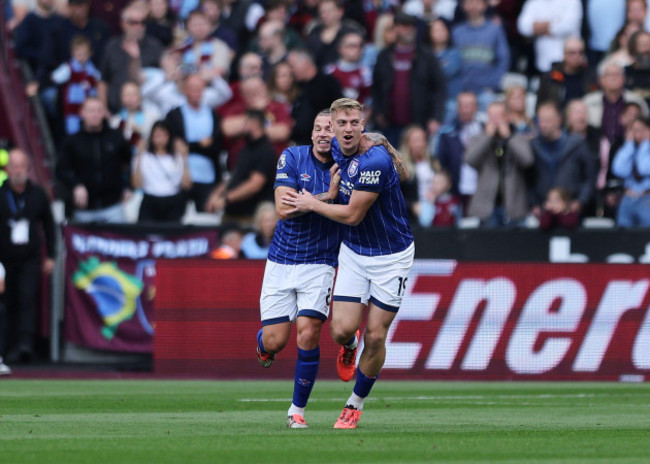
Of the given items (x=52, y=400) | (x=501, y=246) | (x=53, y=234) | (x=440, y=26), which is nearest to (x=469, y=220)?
(x=501, y=246)

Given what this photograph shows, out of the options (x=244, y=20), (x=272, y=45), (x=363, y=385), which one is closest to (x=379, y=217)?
(x=363, y=385)

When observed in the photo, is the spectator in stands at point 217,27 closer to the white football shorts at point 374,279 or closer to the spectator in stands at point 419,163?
the spectator in stands at point 419,163

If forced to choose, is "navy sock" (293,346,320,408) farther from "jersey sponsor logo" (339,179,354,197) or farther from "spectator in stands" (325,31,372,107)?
"spectator in stands" (325,31,372,107)

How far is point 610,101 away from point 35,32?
8744 millimetres

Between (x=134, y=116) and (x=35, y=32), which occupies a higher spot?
(x=35, y=32)

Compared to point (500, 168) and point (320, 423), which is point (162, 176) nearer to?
point (500, 168)

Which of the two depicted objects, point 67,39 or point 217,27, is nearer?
point 217,27

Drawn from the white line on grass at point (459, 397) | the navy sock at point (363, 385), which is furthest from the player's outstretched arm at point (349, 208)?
the white line on grass at point (459, 397)

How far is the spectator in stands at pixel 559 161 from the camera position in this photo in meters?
16.8

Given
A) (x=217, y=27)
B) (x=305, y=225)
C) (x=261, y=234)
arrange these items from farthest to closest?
1. (x=217, y=27)
2. (x=261, y=234)
3. (x=305, y=225)

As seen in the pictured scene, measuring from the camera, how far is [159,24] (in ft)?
69.2

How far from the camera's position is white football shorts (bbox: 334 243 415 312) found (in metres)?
9.97

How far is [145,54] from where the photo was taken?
20.3 metres

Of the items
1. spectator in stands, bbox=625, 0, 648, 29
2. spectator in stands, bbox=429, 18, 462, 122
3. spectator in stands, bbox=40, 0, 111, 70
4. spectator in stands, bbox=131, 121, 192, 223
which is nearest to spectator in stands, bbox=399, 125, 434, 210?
spectator in stands, bbox=429, 18, 462, 122
